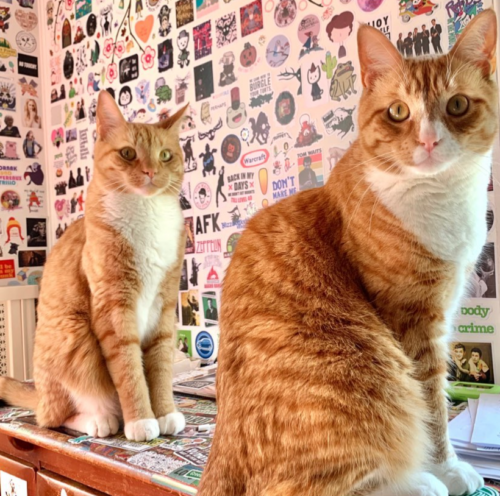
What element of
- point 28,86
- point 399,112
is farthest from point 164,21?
point 399,112

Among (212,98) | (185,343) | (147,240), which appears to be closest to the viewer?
(147,240)

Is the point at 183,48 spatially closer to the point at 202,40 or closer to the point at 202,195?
the point at 202,40

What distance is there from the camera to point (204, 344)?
2.00 meters

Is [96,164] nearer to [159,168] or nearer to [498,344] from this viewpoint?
[159,168]

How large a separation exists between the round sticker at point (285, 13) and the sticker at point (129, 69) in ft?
2.61

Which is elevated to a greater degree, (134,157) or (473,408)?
(134,157)

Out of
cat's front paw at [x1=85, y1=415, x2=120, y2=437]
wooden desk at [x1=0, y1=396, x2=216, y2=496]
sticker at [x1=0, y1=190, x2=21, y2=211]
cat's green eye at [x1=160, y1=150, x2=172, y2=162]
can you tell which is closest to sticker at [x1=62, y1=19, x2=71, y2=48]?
sticker at [x1=0, y1=190, x2=21, y2=211]

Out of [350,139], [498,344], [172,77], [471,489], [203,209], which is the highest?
[172,77]

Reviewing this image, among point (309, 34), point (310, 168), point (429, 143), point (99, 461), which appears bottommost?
point (99, 461)

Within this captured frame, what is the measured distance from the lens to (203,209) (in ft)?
6.62

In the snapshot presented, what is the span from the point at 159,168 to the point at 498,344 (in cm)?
102

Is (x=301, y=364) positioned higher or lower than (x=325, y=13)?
lower

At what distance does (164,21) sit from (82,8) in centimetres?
67

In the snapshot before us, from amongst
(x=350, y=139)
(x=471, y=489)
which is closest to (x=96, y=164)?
(x=350, y=139)
